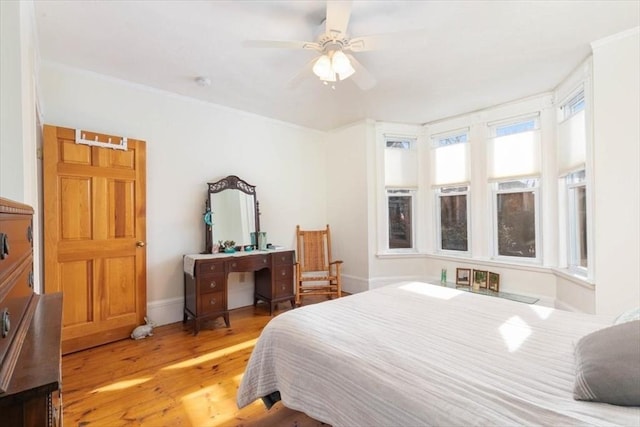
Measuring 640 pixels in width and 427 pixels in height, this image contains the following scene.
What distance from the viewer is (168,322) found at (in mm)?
3391

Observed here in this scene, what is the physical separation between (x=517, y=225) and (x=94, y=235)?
4.65 meters

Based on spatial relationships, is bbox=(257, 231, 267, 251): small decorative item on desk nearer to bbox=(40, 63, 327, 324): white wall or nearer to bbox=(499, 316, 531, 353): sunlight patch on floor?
bbox=(40, 63, 327, 324): white wall

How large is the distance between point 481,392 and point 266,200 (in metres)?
3.61

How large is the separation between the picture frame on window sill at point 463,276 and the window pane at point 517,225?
1.55ft

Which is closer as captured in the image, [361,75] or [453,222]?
[361,75]

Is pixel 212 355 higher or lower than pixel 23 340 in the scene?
lower

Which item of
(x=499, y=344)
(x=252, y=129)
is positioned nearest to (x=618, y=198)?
(x=499, y=344)

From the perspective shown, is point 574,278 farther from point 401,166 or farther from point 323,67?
point 323,67

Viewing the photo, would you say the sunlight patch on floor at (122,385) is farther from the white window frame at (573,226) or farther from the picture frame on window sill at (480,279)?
the white window frame at (573,226)

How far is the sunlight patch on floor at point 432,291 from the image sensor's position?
220 cm

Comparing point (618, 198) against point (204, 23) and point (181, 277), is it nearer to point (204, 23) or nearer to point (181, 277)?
point (204, 23)

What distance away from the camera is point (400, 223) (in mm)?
4656

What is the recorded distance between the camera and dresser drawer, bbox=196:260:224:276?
315 centimetres

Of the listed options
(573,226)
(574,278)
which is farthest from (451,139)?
(574,278)
